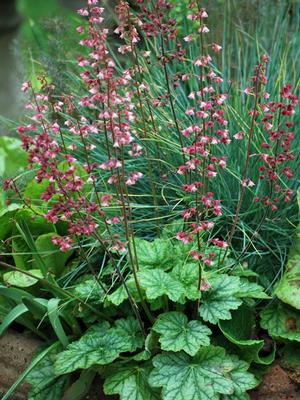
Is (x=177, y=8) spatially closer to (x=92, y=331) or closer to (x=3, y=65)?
(x=92, y=331)

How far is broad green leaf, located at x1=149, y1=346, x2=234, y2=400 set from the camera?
209 centimetres

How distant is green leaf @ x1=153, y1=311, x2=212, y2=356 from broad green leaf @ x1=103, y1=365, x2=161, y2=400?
0.16 meters

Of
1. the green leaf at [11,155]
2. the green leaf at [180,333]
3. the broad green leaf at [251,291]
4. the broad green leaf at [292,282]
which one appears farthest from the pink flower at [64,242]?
the green leaf at [11,155]

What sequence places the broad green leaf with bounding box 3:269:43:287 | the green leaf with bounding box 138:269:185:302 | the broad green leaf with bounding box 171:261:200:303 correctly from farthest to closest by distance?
the broad green leaf with bounding box 3:269:43:287
the broad green leaf with bounding box 171:261:200:303
the green leaf with bounding box 138:269:185:302

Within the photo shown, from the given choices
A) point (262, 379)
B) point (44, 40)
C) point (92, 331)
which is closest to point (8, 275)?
point (92, 331)

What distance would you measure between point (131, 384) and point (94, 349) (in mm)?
171

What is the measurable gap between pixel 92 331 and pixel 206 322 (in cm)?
41

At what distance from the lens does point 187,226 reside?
2.61 meters

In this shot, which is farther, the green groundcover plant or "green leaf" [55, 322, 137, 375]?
"green leaf" [55, 322, 137, 375]

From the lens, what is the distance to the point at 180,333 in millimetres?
2182

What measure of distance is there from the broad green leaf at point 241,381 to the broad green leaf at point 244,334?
0.23 feet

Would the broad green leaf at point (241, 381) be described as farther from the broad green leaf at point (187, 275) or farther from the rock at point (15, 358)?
the rock at point (15, 358)

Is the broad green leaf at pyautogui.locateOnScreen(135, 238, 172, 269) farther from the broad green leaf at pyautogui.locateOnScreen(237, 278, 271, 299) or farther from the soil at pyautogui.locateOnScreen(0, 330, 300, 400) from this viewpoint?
the soil at pyautogui.locateOnScreen(0, 330, 300, 400)

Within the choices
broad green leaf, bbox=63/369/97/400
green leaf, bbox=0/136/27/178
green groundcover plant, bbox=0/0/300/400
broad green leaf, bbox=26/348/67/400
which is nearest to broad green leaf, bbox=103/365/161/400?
green groundcover plant, bbox=0/0/300/400
